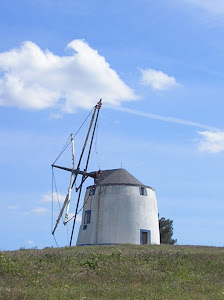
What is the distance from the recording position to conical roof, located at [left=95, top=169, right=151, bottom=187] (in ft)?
140

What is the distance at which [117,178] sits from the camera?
142 feet

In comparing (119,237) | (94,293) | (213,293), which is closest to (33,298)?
(94,293)

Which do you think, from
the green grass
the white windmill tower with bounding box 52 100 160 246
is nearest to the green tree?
the white windmill tower with bounding box 52 100 160 246

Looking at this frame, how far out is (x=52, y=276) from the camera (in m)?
25.2

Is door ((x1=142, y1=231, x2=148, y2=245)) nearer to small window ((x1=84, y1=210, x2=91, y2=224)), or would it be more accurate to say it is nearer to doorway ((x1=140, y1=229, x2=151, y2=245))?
doorway ((x1=140, y1=229, x2=151, y2=245))

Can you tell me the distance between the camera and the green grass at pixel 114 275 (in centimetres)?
2203

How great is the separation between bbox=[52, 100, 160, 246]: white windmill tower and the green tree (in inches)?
606

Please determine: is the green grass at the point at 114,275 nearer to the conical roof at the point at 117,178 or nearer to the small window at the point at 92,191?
the conical roof at the point at 117,178

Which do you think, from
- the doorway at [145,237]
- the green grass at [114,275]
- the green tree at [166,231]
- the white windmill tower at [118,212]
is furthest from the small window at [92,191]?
the green tree at [166,231]

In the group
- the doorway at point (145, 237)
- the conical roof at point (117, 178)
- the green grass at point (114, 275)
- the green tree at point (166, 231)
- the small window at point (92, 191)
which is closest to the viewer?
the green grass at point (114, 275)

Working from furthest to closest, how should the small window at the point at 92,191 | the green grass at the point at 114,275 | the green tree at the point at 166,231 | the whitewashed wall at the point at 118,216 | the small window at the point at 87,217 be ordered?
1. the green tree at the point at 166,231
2. the small window at the point at 92,191
3. the small window at the point at 87,217
4. the whitewashed wall at the point at 118,216
5. the green grass at the point at 114,275

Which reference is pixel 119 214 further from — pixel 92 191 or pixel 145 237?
pixel 92 191

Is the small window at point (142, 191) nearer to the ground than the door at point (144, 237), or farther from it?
farther from it

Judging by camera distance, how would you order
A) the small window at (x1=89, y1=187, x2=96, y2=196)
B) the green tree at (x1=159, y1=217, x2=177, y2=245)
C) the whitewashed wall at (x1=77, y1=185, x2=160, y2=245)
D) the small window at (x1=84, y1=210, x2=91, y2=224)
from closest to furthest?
the whitewashed wall at (x1=77, y1=185, x2=160, y2=245) → the small window at (x1=84, y1=210, x2=91, y2=224) → the small window at (x1=89, y1=187, x2=96, y2=196) → the green tree at (x1=159, y1=217, x2=177, y2=245)
